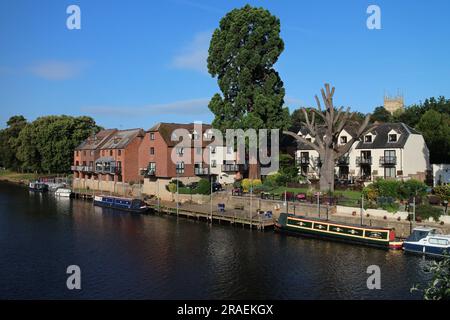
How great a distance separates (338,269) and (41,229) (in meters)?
34.7

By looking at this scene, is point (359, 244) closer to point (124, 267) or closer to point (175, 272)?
point (175, 272)

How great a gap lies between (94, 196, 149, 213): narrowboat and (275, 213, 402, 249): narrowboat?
24.2 meters

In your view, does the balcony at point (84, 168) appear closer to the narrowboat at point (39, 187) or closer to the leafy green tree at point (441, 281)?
the narrowboat at point (39, 187)

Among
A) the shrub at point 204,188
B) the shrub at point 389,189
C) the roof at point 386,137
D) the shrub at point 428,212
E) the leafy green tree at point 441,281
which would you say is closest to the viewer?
the leafy green tree at point 441,281

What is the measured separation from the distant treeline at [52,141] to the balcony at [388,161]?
245 ft

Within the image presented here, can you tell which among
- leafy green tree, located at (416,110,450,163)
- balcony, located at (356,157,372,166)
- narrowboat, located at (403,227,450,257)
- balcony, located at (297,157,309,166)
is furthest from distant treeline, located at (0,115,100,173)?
narrowboat, located at (403,227,450,257)

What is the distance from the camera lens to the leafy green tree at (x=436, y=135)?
236ft

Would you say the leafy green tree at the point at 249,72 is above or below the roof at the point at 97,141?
above

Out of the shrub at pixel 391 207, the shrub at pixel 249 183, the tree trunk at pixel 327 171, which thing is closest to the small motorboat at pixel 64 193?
the shrub at pixel 249 183

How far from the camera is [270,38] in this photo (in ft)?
208

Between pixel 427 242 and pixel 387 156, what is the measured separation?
99.4ft

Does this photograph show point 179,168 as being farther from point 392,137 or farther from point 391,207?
point 391,207

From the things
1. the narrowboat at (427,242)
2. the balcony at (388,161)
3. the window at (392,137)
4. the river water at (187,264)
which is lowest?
the river water at (187,264)

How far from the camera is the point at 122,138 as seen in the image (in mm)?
87438
